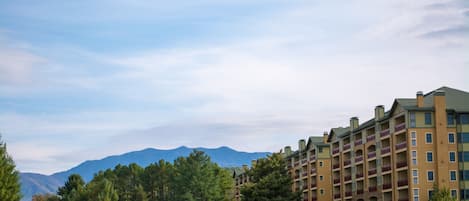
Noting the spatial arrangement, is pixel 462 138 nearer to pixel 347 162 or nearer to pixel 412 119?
pixel 412 119

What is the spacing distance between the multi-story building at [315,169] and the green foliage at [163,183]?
50.9ft

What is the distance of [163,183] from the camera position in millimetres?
168750

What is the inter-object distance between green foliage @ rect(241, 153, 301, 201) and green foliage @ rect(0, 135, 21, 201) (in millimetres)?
57337

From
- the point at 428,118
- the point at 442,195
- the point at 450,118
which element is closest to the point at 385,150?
the point at 428,118

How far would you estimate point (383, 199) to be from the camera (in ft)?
349

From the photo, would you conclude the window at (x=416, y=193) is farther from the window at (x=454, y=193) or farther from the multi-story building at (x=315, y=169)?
the multi-story building at (x=315, y=169)

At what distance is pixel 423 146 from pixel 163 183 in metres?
82.7

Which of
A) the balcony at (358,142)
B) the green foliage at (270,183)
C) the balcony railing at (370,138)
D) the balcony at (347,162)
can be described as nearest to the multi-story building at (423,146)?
the balcony railing at (370,138)

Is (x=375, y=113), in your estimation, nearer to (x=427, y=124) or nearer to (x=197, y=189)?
(x=427, y=124)

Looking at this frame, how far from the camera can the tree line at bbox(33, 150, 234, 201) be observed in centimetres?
13275

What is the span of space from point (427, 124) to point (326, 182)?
42943 millimetres

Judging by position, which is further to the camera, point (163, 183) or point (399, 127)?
point (163, 183)

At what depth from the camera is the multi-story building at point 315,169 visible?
454 feet

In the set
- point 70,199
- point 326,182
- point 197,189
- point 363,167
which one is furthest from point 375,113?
point 70,199
